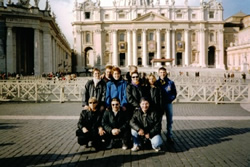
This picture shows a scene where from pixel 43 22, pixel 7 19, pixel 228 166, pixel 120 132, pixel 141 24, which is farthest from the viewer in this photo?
pixel 141 24

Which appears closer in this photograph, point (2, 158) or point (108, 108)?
point (2, 158)

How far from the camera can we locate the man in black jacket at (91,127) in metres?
5.95

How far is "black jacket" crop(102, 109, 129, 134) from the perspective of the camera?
602cm

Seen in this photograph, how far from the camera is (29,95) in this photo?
53.9ft

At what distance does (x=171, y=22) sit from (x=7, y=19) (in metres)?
45.2

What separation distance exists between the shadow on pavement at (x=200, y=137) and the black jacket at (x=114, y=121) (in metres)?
1.24

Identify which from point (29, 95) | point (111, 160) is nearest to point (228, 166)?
point (111, 160)

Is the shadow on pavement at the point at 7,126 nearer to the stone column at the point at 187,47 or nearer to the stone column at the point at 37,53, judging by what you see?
the stone column at the point at 37,53

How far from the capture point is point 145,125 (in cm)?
598

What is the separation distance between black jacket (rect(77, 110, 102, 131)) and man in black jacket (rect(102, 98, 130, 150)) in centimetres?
17

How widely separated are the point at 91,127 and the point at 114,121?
596 mm

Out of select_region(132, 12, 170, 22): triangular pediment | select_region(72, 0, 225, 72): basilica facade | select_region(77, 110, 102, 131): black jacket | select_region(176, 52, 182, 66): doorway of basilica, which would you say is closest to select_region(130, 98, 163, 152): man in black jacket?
select_region(77, 110, 102, 131): black jacket

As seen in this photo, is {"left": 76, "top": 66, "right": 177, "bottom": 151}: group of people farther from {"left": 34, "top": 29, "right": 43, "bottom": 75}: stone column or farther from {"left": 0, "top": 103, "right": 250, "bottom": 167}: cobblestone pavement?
{"left": 34, "top": 29, "right": 43, "bottom": 75}: stone column

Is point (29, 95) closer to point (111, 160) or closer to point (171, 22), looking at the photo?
point (111, 160)
